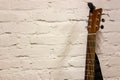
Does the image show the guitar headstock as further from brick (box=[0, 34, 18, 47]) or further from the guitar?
brick (box=[0, 34, 18, 47])

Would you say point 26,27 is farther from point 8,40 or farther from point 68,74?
point 68,74

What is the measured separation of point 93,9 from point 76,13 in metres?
0.14

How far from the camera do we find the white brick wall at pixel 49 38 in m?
1.19

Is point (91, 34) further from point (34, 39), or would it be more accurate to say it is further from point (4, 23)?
point (4, 23)

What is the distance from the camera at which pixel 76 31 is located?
1247 mm

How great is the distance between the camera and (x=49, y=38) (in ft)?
4.04

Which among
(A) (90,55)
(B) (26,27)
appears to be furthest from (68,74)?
(B) (26,27)

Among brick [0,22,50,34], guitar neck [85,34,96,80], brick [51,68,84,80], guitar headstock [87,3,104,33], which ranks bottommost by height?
brick [51,68,84,80]

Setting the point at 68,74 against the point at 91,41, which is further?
the point at 68,74

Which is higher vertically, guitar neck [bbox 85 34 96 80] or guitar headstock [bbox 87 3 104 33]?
guitar headstock [bbox 87 3 104 33]

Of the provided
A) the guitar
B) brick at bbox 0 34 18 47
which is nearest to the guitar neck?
the guitar

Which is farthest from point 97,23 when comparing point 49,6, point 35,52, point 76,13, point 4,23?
point 4,23

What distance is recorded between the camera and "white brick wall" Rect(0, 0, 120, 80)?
119cm

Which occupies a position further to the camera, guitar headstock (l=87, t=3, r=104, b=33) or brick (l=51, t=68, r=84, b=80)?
brick (l=51, t=68, r=84, b=80)
